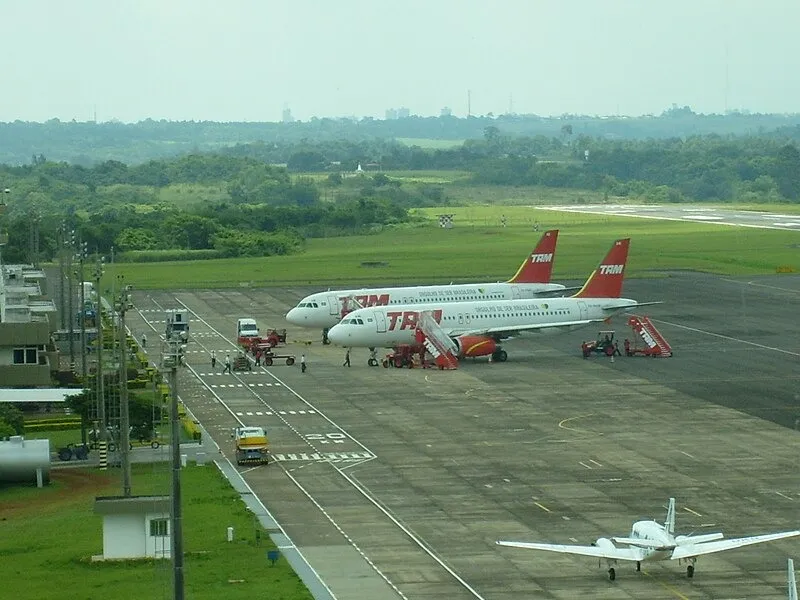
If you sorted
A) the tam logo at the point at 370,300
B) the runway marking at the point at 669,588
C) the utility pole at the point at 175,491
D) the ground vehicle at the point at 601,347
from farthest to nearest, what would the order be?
the tam logo at the point at 370,300 < the ground vehicle at the point at 601,347 < the runway marking at the point at 669,588 < the utility pole at the point at 175,491

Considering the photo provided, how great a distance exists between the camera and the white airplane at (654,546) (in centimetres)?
5012

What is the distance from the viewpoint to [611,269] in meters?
114

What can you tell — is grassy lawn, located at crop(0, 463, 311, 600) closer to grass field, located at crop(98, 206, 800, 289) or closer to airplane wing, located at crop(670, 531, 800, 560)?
airplane wing, located at crop(670, 531, 800, 560)

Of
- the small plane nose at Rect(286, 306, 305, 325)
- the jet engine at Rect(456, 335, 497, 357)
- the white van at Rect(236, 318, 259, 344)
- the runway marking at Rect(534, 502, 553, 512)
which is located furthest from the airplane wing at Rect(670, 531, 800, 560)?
the small plane nose at Rect(286, 306, 305, 325)

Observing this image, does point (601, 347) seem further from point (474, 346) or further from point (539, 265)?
point (539, 265)

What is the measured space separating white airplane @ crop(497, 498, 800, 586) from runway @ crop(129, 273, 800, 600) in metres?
0.77

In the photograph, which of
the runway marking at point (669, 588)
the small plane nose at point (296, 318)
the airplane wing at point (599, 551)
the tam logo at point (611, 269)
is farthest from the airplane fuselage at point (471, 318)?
the runway marking at point (669, 588)

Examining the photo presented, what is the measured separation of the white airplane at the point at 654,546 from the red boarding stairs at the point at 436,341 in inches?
2053

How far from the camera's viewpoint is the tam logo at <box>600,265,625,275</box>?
113 meters

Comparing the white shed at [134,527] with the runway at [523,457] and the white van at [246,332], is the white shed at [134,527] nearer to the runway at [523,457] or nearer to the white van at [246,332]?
the runway at [523,457]

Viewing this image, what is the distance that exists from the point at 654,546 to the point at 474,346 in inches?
2197

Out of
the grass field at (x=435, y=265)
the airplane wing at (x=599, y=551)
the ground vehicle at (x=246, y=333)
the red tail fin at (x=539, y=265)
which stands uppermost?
the red tail fin at (x=539, y=265)

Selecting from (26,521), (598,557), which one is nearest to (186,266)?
(26,521)

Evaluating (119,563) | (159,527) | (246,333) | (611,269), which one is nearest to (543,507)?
(159,527)
